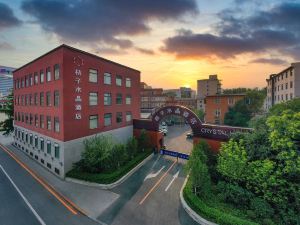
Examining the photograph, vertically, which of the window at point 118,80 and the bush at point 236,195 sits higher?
the window at point 118,80

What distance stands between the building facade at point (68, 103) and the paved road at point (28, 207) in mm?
3507

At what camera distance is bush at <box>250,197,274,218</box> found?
1469 cm

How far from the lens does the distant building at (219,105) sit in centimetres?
5439

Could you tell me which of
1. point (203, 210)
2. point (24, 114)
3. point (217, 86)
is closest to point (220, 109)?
point (203, 210)

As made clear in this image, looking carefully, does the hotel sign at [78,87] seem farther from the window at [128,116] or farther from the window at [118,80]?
the window at [128,116]

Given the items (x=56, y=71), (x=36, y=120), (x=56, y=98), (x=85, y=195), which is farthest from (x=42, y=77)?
(x=85, y=195)

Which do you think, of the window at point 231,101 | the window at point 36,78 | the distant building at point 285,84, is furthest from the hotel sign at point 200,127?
the window at point 231,101

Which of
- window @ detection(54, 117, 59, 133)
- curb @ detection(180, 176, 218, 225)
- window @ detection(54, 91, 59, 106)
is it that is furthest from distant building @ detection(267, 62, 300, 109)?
window @ detection(54, 117, 59, 133)

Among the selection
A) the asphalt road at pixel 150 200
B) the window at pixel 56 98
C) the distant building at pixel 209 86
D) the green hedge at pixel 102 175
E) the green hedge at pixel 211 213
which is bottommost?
the asphalt road at pixel 150 200

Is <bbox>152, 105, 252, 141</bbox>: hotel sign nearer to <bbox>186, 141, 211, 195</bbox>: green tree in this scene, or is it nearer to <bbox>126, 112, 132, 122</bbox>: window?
<bbox>126, 112, 132, 122</bbox>: window

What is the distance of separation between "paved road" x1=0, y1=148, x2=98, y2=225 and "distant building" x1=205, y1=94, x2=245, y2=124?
47693 millimetres

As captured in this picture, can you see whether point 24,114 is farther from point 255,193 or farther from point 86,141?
point 255,193

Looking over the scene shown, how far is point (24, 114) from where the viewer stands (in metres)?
33.4

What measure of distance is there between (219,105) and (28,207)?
51.1m
